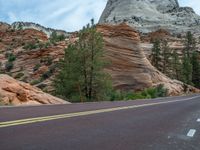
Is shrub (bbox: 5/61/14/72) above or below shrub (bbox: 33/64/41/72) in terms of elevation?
above

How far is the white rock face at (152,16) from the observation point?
158500 millimetres

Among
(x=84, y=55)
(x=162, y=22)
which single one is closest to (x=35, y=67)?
(x=84, y=55)

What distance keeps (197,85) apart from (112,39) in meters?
52.9

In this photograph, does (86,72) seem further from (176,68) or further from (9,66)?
(176,68)

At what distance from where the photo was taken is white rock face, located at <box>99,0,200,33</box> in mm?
158500

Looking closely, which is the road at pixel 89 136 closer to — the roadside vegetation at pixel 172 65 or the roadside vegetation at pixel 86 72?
the roadside vegetation at pixel 86 72

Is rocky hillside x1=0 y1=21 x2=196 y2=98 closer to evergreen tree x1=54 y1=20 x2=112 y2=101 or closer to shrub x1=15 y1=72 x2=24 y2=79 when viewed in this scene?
shrub x1=15 y1=72 x2=24 y2=79

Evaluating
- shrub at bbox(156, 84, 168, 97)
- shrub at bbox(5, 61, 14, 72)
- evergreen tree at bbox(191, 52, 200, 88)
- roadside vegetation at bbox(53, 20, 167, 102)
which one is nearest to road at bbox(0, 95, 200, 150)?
roadside vegetation at bbox(53, 20, 167, 102)

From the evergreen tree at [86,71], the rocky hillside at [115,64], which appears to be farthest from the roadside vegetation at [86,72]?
the rocky hillside at [115,64]

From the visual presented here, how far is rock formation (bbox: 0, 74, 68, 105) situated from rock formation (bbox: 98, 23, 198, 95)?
95.9 feet

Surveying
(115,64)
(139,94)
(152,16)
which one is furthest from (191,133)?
(152,16)

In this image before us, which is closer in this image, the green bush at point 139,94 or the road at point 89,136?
the road at point 89,136

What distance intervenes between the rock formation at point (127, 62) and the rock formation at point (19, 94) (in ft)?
95.9

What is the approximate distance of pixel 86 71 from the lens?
3825 centimetres
